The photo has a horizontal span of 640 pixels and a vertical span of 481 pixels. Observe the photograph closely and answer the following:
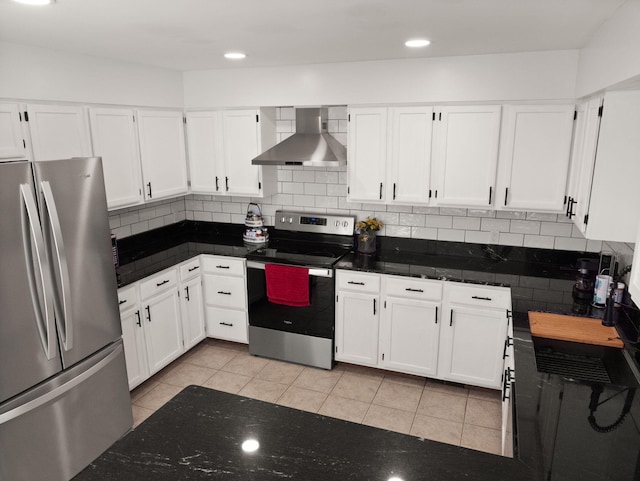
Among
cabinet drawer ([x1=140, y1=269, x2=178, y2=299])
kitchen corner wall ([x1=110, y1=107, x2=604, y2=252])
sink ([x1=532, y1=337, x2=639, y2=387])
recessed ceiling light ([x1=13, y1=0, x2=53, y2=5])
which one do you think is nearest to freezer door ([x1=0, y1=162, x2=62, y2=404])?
recessed ceiling light ([x1=13, y1=0, x2=53, y2=5])

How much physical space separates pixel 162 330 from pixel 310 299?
1.20 meters

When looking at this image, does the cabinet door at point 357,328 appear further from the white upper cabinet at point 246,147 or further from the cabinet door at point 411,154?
the white upper cabinet at point 246,147

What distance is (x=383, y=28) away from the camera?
2.34 metres

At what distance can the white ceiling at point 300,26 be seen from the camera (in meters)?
1.91

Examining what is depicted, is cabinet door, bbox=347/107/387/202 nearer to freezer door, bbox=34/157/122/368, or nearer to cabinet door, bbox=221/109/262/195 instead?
cabinet door, bbox=221/109/262/195

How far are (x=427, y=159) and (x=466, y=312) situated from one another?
1.17m

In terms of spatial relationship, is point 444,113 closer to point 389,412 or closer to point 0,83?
point 389,412

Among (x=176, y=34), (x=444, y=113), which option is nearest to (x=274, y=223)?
(x=444, y=113)

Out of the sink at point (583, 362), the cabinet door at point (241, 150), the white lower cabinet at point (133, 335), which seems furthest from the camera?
the cabinet door at point (241, 150)

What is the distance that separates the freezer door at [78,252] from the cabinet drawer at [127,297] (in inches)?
11.3

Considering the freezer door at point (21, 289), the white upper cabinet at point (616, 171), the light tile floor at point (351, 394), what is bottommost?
the light tile floor at point (351, 394)

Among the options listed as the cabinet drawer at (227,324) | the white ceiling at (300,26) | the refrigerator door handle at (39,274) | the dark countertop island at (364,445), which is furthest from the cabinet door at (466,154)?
the refrigerator door handle at (39,274)

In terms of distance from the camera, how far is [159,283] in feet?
11.5

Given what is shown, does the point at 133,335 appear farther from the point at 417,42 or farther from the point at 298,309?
the point at 417,42
